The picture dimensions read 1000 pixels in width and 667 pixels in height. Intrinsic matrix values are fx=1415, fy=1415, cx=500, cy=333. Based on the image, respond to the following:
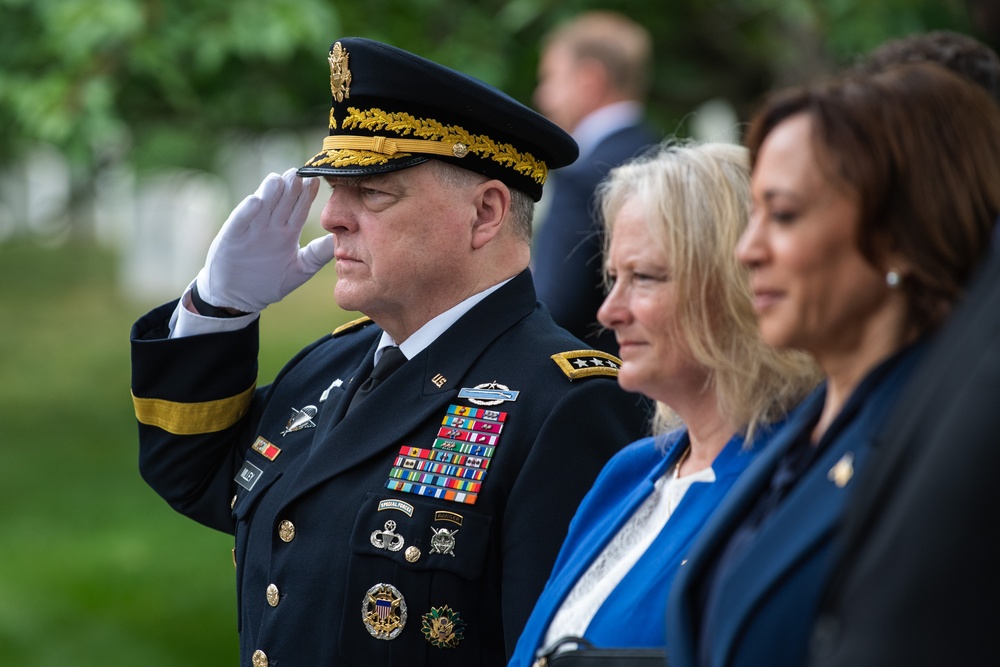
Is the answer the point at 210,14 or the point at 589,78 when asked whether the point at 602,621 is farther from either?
the point at 210,14

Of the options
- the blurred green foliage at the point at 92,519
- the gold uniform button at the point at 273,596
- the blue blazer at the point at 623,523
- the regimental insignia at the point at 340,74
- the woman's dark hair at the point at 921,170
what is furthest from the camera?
the blurred green foliage at the point at 92,519

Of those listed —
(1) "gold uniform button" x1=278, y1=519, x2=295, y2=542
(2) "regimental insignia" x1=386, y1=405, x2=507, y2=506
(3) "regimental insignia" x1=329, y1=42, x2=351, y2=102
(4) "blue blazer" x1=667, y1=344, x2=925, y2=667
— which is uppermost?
(3) "regimental insignia" x1=329, y1=42, x2=351, y2=102

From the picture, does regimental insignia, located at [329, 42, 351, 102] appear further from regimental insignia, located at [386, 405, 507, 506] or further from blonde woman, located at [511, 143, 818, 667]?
blonde woman, located at [511, 143, 818, 667]

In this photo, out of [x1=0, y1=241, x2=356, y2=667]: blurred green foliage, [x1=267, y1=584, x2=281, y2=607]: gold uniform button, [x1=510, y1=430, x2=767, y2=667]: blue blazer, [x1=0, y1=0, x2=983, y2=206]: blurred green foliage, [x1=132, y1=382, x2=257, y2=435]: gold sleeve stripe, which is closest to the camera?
[x1=510, y1=430, x2=767, y2=667]: blue blazer

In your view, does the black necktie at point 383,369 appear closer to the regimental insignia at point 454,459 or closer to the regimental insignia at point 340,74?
the regimental insignia at point 454,459

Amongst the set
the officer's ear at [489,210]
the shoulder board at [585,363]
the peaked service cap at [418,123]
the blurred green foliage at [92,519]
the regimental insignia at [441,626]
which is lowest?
the blurred green foliage at [92,519]

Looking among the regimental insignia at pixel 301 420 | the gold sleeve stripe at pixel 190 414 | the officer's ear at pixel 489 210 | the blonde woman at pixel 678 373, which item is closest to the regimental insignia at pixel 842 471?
the blonde woman at pixel 678 373

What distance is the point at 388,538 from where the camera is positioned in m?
2.51

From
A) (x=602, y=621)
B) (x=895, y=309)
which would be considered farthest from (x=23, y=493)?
(x=895, y=309)

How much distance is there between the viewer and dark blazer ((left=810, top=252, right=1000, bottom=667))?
124 cm

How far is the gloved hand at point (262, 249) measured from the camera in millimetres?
2932

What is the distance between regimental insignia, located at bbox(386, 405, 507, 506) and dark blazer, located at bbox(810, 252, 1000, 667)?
1250mm

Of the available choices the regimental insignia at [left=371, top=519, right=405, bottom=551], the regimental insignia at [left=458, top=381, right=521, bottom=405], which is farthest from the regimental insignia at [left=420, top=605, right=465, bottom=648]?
the regimental insignia at [left=458, top=381, right=521, bottom=405]

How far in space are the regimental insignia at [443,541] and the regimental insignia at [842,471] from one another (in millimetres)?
1065
